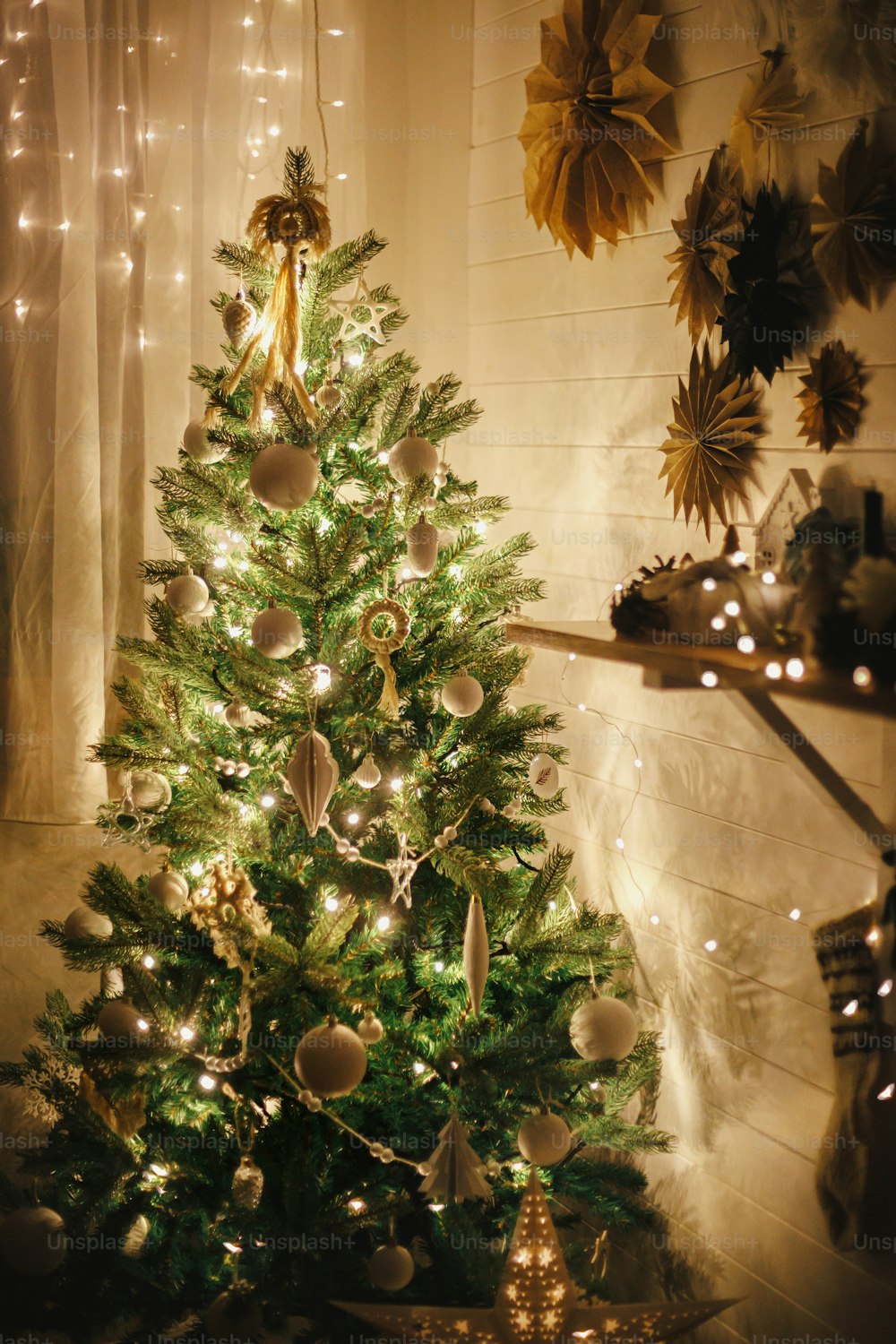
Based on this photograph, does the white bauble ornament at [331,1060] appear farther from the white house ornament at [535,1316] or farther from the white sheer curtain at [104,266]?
the white sheer curtain at [104,266]

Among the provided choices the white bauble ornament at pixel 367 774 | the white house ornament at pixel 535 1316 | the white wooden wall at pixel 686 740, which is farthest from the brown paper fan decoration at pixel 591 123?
the white house ornament at pixel 535 1316

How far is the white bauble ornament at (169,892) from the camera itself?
167 cm

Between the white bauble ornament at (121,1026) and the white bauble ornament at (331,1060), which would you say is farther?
the white bauble ornament at (121,1026)

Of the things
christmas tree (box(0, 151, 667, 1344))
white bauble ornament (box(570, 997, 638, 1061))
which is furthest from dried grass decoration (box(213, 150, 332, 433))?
white bauble ornament (box(570, 997, 638, 1061))

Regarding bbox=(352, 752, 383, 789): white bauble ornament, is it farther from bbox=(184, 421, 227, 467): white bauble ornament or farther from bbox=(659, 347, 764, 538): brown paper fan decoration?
bbox=(659, 347, 764, 538): brown paper fan decoration

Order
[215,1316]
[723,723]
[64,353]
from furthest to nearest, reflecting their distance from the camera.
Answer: [64,353] < [723,723] < [215,1316]

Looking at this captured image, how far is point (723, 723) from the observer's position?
73.5 inches

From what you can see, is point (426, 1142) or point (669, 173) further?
point (669, 173)

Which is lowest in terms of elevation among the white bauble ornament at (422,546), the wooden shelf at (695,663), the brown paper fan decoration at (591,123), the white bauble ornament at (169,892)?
the white bauble ornament at (169,892)

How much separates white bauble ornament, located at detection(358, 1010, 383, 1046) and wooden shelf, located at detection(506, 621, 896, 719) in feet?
2.09

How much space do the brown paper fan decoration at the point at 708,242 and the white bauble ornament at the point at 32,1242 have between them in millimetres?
1683

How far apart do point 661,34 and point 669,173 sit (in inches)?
9.4

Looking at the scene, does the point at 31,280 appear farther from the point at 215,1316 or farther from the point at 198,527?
the point at 215,1316

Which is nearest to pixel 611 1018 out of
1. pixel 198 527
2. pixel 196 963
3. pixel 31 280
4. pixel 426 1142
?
pixel 426 1142
